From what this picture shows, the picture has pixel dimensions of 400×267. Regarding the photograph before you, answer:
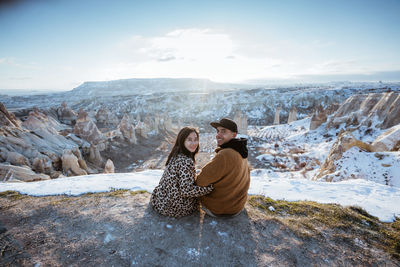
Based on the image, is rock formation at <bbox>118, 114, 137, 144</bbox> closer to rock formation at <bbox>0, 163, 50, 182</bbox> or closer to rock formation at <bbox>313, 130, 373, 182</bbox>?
rock formation at <bbox>0, 163, 50, 182</bbox>

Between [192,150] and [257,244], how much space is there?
1892 millimetres

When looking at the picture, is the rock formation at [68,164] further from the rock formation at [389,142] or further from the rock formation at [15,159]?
the rock formation at [389,142]

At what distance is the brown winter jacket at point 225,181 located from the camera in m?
2.67

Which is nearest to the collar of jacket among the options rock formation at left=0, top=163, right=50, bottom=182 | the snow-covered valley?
the snow-covered valley

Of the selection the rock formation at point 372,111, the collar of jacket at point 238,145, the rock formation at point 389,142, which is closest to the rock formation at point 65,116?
the collar of jacket at point 238,145

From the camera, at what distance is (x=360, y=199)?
4.63m

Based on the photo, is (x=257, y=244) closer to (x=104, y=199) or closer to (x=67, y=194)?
(x=104, y=199)

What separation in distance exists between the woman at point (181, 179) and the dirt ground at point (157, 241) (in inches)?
13.8

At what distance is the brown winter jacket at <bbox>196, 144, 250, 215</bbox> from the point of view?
8.77ft

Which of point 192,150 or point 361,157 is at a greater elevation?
point 192,150

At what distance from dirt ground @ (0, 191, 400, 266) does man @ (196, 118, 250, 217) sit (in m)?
0.53

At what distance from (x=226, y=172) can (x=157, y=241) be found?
1.59 metres

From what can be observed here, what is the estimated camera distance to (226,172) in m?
2.73

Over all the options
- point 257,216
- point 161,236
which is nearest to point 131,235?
point 161,236
